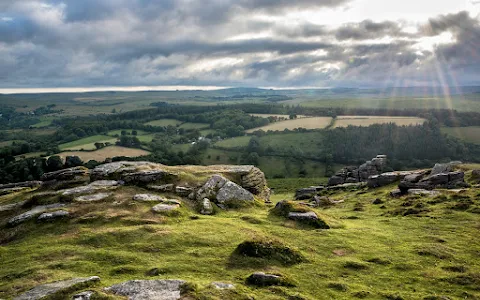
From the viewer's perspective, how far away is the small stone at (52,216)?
35.7 metres

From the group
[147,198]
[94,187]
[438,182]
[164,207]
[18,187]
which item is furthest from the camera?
[18,187]

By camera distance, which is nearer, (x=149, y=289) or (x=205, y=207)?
(x=149, y=289)

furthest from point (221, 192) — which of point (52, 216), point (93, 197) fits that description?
point (52, 216)

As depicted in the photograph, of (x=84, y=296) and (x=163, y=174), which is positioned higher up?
(x=163, y=174)

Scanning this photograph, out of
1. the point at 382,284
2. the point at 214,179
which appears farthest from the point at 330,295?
the point at 214,179

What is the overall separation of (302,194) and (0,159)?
479ft

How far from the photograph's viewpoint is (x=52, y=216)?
35.8 metres

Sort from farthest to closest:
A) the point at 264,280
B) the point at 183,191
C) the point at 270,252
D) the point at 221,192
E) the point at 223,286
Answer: the point at 183,191 < the point at 221,192 < the point at 270,252 < the point at 264,280 < the point at 223,286

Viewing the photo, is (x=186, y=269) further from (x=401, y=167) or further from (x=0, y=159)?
(x=0, y=159)

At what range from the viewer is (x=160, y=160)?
523 feet

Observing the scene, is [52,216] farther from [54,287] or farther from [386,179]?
[386,179]

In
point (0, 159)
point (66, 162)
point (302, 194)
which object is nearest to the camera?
point (302, 194)

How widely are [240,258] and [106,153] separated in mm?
165499

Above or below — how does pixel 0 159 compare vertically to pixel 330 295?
below
